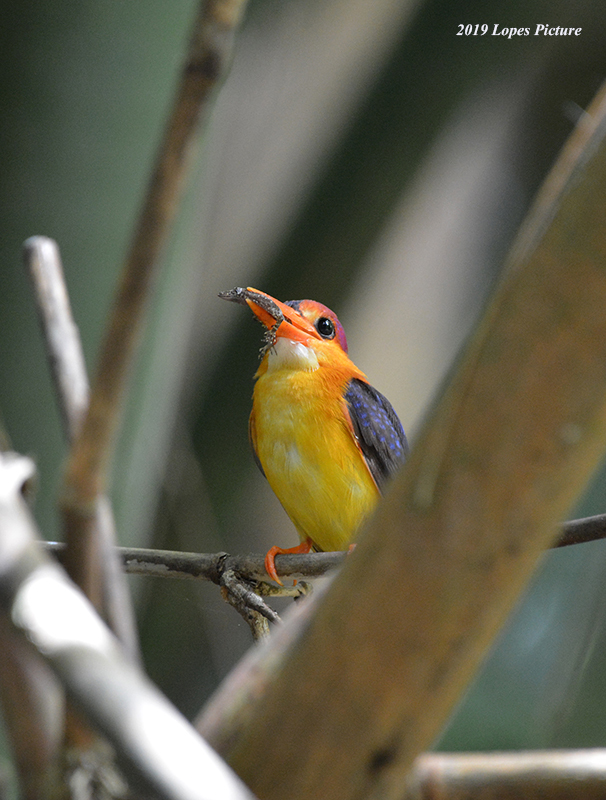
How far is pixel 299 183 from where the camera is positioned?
146 centimetres

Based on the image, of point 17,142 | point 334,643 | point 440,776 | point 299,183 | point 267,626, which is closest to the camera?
point 334,643

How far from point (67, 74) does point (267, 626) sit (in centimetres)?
75

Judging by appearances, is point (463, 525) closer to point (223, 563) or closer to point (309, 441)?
point (223, 563)

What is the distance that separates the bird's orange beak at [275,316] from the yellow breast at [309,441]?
0.09 feet

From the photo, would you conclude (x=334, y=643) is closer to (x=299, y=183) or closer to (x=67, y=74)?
(x=67, y=74)

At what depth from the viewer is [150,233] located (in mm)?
284

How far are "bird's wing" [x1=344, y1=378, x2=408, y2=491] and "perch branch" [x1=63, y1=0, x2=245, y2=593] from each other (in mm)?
727

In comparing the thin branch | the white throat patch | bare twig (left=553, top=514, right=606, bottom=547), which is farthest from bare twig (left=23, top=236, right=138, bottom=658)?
the white throat patch

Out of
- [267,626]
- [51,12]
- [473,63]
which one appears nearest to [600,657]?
[267,626]

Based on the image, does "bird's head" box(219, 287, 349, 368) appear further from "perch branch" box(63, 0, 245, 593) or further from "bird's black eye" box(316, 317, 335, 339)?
"perch branch" box(63, 0, 245, 593)

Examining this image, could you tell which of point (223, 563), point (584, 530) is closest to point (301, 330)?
point (223, 563)

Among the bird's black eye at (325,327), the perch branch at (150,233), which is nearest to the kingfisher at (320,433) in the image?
the bird's black eye at (325,327)

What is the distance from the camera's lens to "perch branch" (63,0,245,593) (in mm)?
276

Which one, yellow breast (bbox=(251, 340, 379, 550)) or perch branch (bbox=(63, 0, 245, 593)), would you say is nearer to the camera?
perch branch (bbox=(63, 0, 245, 593))
